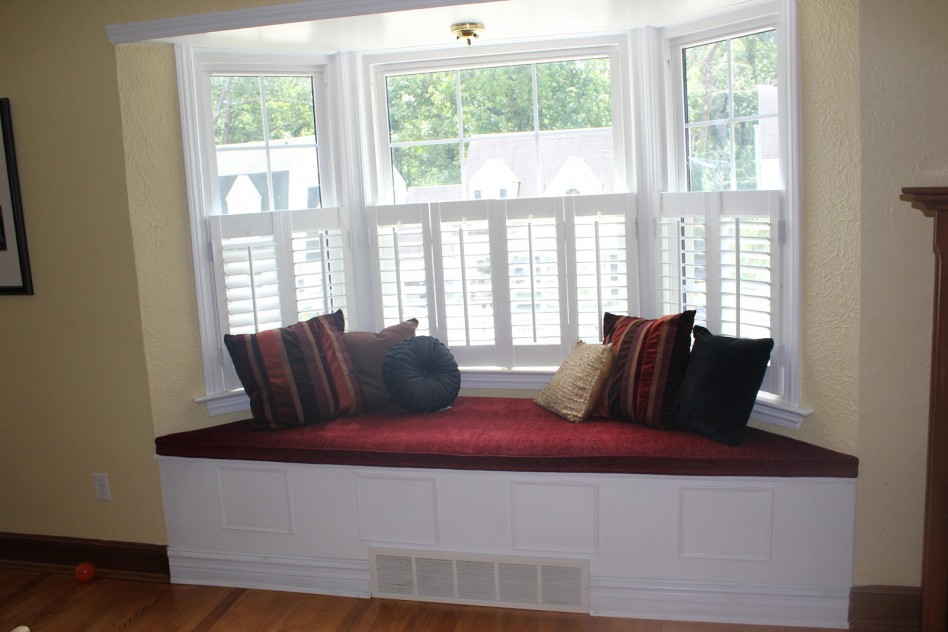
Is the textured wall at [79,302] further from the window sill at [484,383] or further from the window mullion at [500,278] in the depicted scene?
the window mullion at [500,278]

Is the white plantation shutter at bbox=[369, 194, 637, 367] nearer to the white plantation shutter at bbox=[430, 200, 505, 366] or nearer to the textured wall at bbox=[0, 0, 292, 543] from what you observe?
the white plantation shutter at bbox=[430, 200, 505, 366]

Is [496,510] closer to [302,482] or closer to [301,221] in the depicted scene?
[302,482]

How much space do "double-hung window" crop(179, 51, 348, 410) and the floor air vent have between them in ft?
3.09

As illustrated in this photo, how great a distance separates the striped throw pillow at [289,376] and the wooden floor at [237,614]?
2.18ft

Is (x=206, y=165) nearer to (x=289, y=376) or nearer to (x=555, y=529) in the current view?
(x=289, y=376)

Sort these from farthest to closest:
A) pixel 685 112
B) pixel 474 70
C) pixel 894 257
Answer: pixel 474 70
pixel 685 112
pixel 894 257

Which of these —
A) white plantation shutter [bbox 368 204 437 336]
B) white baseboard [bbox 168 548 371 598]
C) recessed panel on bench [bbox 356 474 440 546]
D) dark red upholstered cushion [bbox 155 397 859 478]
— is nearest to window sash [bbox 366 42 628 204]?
white plantation shutter [bbox 368 204 437 336]

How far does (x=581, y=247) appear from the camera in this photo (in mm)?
3383

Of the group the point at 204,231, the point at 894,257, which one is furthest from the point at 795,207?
the point at 204,231

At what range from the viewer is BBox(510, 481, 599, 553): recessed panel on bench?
9.55 ft

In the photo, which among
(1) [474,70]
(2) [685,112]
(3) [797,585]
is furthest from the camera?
(1) [474,70]

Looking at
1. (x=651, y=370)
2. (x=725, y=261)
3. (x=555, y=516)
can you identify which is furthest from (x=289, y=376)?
(x=725, y=261)

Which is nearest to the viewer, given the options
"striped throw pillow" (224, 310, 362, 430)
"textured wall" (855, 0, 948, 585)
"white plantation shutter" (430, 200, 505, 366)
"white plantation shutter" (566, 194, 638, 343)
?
"textured wall" (855, 0, 948, 585)

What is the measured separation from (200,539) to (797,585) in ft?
7.17
